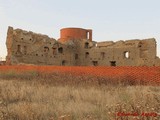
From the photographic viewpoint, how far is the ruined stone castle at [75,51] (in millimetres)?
37062

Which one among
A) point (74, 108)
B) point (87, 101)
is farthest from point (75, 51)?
point (74, 108)

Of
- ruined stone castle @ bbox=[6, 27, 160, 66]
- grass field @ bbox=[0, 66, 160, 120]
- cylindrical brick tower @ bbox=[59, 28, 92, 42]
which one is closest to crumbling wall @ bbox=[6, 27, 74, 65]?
ruined stone castle @ bbox=[6, 27, 160, 66]

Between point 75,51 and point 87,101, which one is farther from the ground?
point 75,51

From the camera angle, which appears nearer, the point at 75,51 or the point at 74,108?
the point at 74,108

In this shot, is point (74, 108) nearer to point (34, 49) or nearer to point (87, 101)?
point (87, 101)

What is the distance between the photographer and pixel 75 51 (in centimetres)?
4656

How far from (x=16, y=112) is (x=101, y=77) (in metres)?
7.22

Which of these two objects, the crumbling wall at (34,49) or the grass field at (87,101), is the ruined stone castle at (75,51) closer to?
the crumbling wall at (34,49)

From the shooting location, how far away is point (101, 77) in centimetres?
1199

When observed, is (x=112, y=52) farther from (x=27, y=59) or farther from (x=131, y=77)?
(x=131, y=77)

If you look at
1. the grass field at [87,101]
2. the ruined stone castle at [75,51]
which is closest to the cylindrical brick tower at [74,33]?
the ruined stone castle at [75,51]

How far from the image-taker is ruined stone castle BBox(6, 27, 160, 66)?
37062 mm

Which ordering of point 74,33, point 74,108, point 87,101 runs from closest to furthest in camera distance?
1. point 74,108
2. point 87,101
3. point 74,33

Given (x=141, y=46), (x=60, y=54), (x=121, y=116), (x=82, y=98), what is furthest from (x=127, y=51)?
(x=121, y=116)
